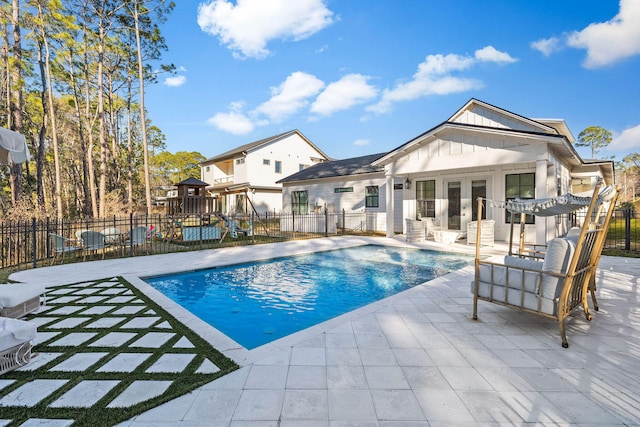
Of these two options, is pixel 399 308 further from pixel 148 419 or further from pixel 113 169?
pixel 113 169

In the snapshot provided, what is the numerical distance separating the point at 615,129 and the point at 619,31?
136ft

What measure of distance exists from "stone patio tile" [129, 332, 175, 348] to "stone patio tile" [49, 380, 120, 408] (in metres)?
0.74

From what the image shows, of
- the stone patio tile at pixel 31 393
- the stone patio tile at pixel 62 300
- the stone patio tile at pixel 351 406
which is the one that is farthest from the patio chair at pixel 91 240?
the stone patio tile at pixel 351 406

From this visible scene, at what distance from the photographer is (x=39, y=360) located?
294 centimetres

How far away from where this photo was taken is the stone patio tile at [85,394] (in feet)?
7.45

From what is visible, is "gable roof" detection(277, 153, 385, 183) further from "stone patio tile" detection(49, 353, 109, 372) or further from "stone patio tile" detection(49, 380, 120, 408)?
"stone patio tile" detection(49, 380, 120, 408)

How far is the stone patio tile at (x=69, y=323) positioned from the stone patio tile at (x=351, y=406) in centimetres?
375

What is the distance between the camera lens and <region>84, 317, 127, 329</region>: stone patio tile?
12.7 ft

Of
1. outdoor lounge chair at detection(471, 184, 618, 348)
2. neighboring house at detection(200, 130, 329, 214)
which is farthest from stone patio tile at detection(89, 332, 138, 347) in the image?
neighboring house at detection(200, 130, 329, 214)

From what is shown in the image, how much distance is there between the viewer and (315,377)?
264cm

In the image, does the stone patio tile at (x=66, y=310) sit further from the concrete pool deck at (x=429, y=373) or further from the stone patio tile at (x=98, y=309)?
the concrete pool deck at (x=429, y=373)

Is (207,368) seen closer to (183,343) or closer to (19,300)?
(183,343)

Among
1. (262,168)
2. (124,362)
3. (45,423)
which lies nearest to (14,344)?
(124,362)

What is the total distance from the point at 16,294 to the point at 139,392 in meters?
3.01
